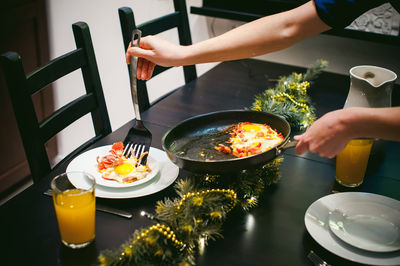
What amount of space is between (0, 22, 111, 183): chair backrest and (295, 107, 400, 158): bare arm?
91 cm

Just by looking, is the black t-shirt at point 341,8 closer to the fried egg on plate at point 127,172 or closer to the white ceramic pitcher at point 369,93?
the white ceramic pitcher at point 369,93

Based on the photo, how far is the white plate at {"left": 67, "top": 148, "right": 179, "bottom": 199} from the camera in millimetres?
1225

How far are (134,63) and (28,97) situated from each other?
0.37 metres

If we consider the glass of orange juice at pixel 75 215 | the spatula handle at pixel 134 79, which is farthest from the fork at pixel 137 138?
the glass of orange juice at pixel 75 215

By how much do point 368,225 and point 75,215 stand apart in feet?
2.40

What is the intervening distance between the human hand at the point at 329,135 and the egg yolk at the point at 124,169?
53cm

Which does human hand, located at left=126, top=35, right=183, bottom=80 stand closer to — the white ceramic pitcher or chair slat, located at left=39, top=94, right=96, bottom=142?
chair slat, located at left=39, top=94, right=96, bottom=142

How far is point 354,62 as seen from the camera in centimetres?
268

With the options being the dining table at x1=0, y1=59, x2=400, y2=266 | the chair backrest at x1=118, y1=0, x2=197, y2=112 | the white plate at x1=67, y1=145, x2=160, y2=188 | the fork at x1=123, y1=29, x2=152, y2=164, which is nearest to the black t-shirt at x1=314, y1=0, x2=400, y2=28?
the dining table at x1=0, y1=59, x2=400, y2=266

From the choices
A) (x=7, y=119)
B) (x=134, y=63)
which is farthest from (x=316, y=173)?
(x=7, y=119)

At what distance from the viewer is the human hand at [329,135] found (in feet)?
3.48

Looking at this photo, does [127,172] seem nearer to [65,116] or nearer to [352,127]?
[65,116]

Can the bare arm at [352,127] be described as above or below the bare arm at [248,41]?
below

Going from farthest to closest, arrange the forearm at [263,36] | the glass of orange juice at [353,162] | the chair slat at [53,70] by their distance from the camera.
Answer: the chair slat at [53,70] → the forearm at [263,36] → the glass of orange juice at [353,162]
